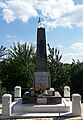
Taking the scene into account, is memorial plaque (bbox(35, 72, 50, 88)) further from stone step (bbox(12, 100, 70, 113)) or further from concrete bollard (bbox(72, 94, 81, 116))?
concrete bollard (bbox(72, 94, 81, 116))

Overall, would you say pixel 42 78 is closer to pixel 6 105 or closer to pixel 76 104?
pixel 76 104

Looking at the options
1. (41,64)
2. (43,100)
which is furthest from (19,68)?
(43,100)

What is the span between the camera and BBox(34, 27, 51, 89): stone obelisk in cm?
1599

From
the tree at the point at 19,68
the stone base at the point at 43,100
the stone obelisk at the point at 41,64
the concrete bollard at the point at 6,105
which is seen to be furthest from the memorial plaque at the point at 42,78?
the tree at the point at 19,68

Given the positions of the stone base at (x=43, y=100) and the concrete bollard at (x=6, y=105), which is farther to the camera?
the stone base at (x=43, y=100)

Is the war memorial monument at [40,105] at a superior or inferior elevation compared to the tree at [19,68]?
inferior

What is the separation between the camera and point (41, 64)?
16.1m

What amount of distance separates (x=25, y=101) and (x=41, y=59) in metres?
3.64

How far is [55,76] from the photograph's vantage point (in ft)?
82.1

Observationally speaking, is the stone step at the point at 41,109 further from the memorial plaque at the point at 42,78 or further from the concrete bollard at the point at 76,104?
the memorial plaque at the point at 42,78

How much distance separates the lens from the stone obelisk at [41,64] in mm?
15992

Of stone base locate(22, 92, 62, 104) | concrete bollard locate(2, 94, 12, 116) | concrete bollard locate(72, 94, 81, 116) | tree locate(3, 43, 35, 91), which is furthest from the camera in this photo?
tree locate(3, 43, 35, 91)

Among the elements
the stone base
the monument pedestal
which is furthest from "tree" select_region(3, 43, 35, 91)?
the stone base

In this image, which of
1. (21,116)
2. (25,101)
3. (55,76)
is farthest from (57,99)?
(55,76)
